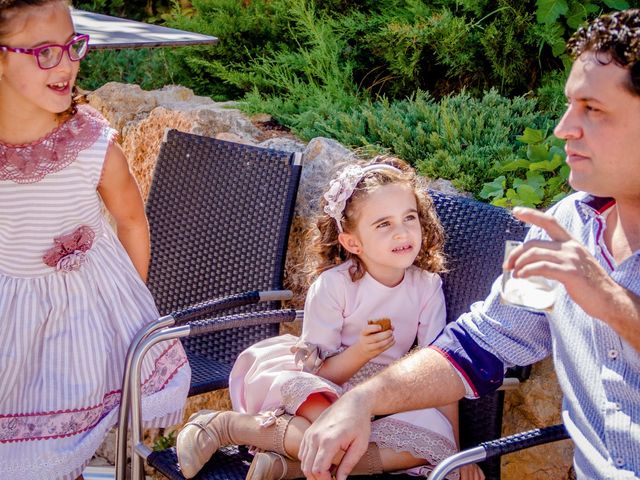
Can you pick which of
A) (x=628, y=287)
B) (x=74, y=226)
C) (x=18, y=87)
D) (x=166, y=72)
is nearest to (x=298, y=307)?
(x=74, y=226)

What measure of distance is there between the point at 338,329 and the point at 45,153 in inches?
40.3

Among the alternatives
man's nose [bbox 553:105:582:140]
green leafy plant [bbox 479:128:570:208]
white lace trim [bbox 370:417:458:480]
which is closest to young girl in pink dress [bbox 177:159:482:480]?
white lace trim [bbox 370:417:458:480]

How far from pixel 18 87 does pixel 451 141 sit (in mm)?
1668

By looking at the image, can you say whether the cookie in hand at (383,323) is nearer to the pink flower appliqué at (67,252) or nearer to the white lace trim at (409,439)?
the white lace trim at (409,439)

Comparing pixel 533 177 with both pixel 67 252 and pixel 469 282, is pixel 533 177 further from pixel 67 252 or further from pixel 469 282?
pixel 67 252

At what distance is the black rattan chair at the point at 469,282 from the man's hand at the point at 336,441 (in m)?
0.33

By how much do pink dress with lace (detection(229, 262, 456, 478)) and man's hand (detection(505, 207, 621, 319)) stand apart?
2.83 feet

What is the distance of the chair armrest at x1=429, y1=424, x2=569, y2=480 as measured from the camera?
223 cm

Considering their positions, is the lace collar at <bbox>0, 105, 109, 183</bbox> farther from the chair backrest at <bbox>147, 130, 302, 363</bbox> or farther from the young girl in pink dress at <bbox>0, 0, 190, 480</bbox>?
the chair backrest at <bbox>147, 130, 302, 363</bbox>

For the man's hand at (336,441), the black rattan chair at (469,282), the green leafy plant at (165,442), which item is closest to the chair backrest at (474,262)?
the black rattan chair at (469,282)

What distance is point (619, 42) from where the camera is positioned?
2.11 metres

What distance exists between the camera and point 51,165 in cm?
287

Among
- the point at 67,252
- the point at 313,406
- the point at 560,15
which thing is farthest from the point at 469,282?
the point at 560,15

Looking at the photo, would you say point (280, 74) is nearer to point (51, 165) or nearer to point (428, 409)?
point (51, 165)
